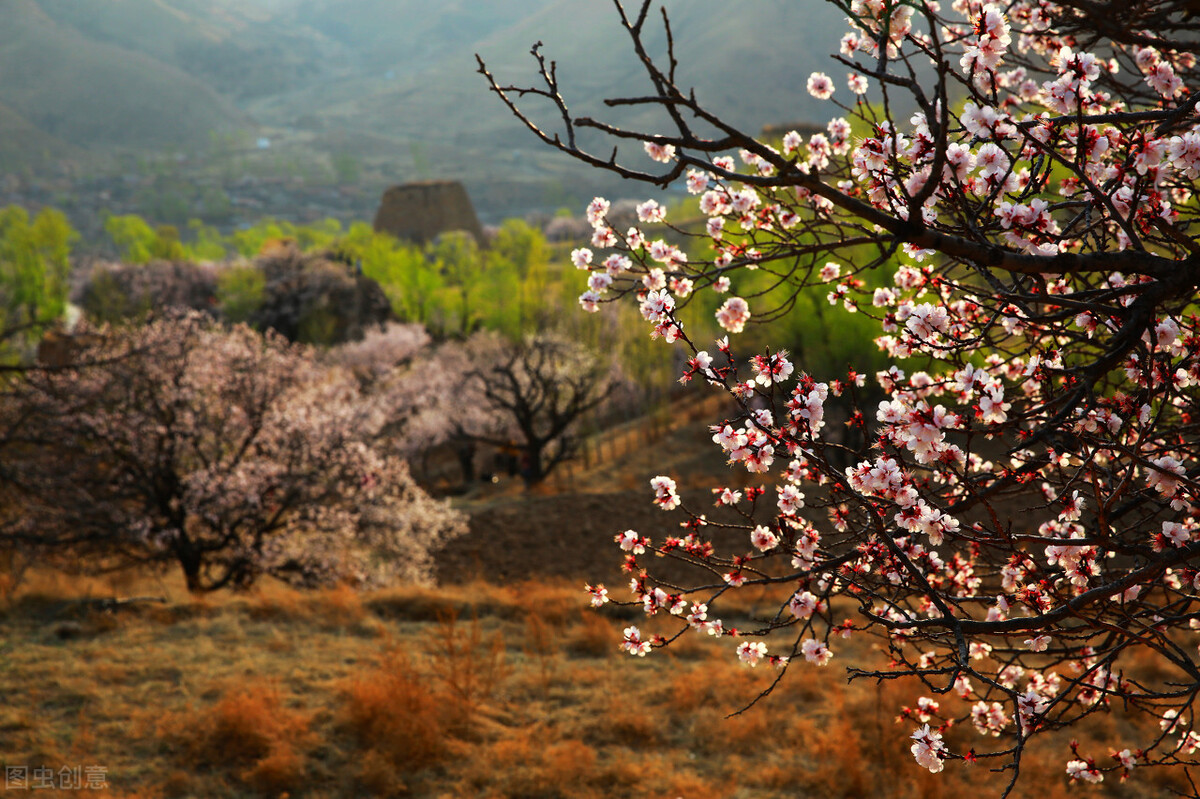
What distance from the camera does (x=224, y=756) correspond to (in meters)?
6.28

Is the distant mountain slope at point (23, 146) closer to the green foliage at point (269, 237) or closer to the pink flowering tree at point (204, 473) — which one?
the green foliage at point (269, 237)

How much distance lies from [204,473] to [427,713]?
694 cm

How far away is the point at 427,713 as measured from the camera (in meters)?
6.65

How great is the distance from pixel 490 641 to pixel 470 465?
2101cm

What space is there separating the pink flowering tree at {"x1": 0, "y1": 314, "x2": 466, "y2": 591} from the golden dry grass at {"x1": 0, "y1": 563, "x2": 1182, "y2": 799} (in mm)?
2289

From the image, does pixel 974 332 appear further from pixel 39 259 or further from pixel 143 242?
pixel 143 242

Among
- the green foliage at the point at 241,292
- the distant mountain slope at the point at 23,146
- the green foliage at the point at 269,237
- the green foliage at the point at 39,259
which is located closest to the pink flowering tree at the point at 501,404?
the green foliage at the point at 241,292

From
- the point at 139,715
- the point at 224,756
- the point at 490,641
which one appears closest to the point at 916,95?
the point at 224,756

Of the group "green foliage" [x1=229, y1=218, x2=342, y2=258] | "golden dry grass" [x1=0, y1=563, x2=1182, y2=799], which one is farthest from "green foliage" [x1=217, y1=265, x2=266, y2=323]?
"golden dry grass" [x1=0, y1=563, x2=1182, y2=799]

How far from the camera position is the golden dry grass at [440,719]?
6.07 metres

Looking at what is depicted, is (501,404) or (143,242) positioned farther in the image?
(143,242)

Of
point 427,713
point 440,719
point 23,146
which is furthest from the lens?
point 23,146

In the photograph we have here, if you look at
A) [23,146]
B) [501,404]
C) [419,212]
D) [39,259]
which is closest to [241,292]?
[39,259]

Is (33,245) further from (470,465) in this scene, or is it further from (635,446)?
(635,446)
